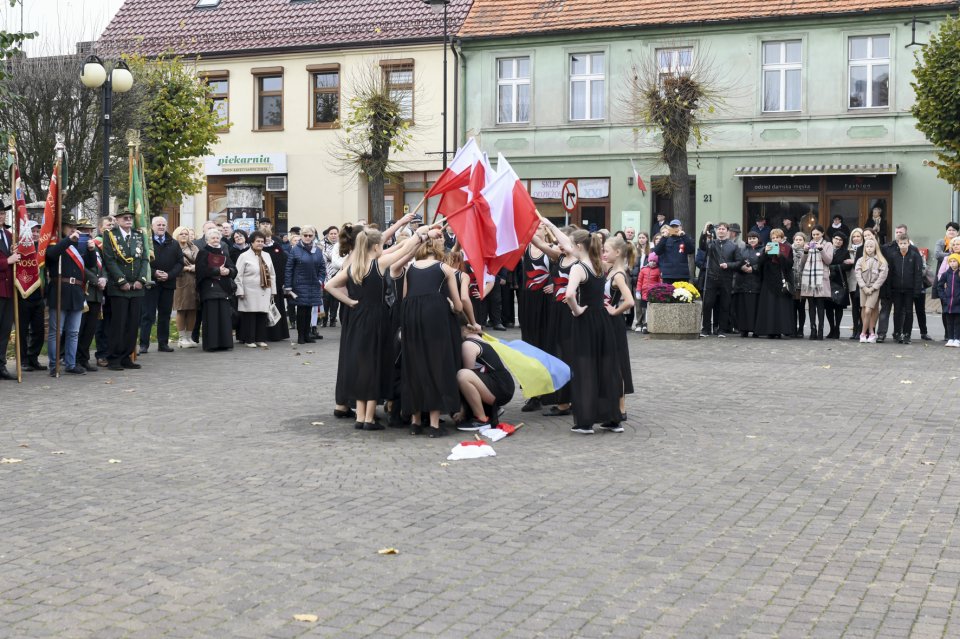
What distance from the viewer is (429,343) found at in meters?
10.7

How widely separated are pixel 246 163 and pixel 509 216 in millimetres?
29711

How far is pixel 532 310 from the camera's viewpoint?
12.9 metres

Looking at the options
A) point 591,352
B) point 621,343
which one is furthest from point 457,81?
point 591,352

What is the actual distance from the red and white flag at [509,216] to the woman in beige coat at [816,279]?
1055 cm

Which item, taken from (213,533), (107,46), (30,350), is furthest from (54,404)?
(107,46)

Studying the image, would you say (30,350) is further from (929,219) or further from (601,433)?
(929,219)

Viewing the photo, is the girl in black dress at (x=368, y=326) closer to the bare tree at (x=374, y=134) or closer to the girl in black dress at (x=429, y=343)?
the girl in black dress at (x=429, y=343)

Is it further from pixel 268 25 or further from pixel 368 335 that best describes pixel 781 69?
pixel 368 335

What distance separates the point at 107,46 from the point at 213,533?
3652cm

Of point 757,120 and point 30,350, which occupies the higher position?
point 757,120

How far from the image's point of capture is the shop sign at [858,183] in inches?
1293

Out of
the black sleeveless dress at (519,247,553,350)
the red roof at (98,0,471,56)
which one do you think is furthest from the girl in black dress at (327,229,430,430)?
the red roof at (98,0,471,56)

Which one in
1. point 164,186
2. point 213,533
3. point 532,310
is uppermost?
point 164,186

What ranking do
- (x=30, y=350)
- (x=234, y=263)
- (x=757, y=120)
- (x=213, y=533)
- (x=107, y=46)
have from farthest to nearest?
(x=107, y=46), (x=757, y=120), (x=234, y=263), (x=30, y=350), (x=213, y=533)
